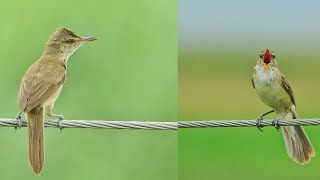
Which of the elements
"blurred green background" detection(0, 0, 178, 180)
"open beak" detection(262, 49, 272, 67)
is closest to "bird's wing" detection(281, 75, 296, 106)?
"open beak" detection(262, 49, 272, 67)

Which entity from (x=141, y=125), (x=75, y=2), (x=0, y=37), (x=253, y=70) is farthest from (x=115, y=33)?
(x=141, y=125)

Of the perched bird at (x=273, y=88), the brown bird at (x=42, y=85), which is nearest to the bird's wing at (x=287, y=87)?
the perched bird at (x=273, y=88)

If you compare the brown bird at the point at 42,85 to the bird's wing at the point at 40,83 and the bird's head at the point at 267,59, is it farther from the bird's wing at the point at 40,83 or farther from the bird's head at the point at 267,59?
the bird's head at the point at 267,59

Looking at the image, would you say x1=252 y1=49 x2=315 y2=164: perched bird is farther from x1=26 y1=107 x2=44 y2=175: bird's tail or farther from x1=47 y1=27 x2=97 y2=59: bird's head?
x1=26 y1=107 x2=44 y2=175: bird's tail

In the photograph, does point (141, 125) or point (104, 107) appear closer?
point (141, 125)

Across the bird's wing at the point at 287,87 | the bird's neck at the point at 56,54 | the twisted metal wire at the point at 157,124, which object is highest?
the bird's neck at the point at 56,54

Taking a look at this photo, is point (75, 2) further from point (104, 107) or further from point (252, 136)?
point (252, 136)

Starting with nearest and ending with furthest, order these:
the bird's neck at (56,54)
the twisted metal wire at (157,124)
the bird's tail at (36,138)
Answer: the twisted metal wire at (157,124) < the bird's tail at (36,138) < the bird's neck at (56,54)
